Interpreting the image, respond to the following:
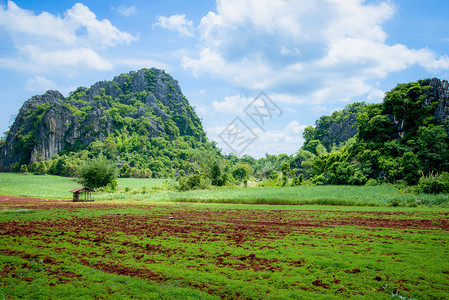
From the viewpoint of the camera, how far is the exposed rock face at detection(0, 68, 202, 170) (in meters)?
110

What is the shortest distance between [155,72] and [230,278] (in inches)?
7475

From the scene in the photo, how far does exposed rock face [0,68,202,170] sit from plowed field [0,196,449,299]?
113 metres

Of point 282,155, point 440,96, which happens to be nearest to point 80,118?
point 282,155

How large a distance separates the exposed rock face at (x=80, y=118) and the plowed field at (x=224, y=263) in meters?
113

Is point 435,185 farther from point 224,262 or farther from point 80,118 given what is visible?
→ point 80,118

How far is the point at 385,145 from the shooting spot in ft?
157

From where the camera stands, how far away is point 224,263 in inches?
326

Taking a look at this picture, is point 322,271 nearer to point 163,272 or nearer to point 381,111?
point 163,272

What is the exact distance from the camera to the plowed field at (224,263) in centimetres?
626

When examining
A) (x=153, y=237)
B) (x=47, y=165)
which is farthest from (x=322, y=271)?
(x=47, y=165)

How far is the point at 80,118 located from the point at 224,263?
4986 inches

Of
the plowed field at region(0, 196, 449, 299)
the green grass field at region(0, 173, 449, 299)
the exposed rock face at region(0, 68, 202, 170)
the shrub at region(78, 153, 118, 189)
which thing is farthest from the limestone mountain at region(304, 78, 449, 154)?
the exposed rock face at region(0, 68, 202, 170)

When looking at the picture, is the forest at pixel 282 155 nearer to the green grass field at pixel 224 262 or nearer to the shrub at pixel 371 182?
the shrub at pixel 371 182

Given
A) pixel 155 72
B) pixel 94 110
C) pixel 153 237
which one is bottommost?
pixel 153 237
